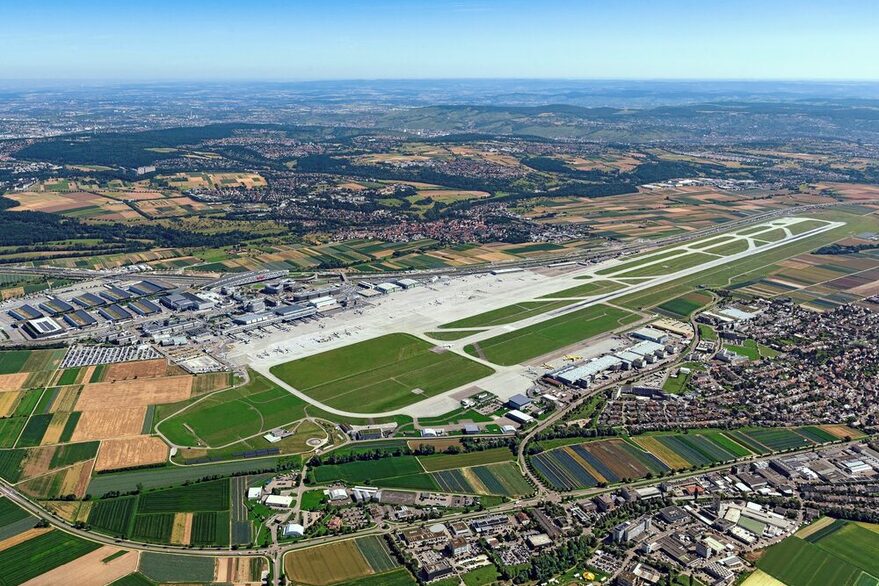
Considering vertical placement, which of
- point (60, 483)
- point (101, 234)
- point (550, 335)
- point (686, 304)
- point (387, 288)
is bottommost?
point (60, 483)

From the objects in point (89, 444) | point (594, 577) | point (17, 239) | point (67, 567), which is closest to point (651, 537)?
point (594, 577)

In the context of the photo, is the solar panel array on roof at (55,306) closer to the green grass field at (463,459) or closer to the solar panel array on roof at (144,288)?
the solar panel array on roof at (144,288)

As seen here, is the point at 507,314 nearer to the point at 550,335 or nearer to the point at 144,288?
the point at 550,335

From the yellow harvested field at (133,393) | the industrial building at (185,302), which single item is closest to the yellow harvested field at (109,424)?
the yellow harvested field at (133,393)

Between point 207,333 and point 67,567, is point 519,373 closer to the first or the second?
point 207,333

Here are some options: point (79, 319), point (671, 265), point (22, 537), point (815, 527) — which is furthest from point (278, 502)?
point (671, 265)

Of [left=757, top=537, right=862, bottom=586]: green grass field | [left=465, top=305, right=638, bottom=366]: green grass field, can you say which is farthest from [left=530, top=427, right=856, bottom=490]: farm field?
[left=465, top=305, right=638, bottom=366]: green grass field

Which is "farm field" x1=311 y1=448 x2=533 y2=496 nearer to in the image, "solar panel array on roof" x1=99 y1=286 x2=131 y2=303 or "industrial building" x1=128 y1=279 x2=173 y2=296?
"solar panel array on roof" x1=99 y1=286 x2=131 y2=303
